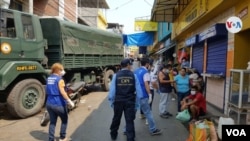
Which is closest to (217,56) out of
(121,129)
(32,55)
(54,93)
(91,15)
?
(121,129)

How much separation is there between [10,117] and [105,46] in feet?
22.1

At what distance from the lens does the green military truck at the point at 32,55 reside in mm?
7523

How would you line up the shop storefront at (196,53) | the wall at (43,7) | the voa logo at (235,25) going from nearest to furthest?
the voa logo at (235,25) < the shop storefront at (196,53) < the wall at (43,7)

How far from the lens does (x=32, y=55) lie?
8.33 meters

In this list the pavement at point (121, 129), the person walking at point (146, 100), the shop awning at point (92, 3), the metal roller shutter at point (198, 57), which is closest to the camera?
the pavement at point (121, 129)

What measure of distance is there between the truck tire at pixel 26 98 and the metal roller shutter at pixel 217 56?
211 inches

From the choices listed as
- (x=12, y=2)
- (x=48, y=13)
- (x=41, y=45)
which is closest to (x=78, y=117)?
(x=41, y=45)

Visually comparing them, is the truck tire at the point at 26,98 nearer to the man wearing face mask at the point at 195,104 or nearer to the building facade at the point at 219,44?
the man wearing face mask at the point at 195,104

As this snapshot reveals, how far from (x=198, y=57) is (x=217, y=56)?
11.2 feet

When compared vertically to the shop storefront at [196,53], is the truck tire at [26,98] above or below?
below

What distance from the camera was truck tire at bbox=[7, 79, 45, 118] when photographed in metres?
7.56

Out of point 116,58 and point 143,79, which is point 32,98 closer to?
point 143,79

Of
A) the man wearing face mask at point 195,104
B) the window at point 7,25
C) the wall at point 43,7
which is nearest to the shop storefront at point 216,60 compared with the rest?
the man wearing face mask at point 195,104

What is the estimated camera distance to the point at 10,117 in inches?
319
